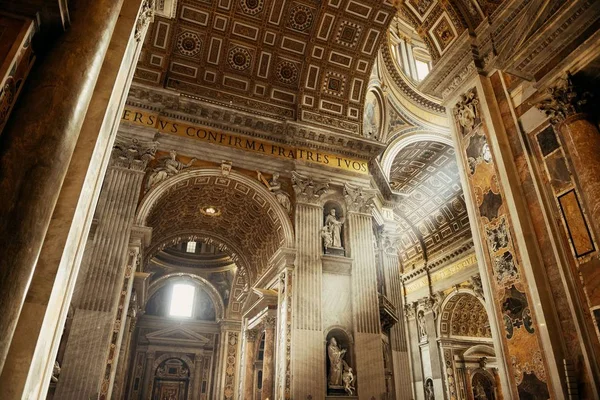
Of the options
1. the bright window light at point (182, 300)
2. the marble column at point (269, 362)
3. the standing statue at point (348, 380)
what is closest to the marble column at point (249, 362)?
the marble column at point (269, 362)

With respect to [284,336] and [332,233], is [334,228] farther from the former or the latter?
[284,336]

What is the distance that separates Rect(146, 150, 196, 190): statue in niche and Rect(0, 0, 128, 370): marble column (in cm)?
734

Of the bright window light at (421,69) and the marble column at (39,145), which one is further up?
the bright window light at (421,69)

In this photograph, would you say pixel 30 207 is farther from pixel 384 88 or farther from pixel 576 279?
pixel 384 88

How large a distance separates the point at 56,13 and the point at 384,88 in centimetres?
1301

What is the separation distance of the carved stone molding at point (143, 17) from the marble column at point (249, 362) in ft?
36.8

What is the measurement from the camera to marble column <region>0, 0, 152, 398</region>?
2.71 meters

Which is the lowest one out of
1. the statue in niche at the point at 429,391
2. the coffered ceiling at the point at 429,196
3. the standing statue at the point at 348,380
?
the standing statue at the point at 348,380

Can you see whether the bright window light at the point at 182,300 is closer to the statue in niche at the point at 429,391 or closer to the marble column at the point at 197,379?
the marble column at the point at 197,379

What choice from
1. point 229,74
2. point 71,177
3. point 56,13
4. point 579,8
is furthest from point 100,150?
point 229,74

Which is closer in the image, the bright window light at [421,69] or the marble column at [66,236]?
the marble column at [66,236]

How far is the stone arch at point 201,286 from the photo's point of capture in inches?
787

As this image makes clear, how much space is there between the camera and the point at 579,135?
16.4ft

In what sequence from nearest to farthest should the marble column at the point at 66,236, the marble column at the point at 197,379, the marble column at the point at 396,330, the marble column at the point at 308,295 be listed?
the marble column at the point at 66,236 < the marble column at the point at 308,295 < the marble column at the point at 396,330 < the marble column at the point at 197,379
